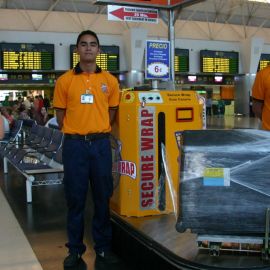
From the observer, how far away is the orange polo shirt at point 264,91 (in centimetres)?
394

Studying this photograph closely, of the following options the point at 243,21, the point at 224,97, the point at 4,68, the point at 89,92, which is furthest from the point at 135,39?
the point at 89,92

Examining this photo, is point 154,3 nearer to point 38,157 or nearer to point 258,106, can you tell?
point 258,106

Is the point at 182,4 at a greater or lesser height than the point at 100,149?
greater

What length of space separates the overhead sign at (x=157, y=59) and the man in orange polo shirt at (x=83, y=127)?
3114mm

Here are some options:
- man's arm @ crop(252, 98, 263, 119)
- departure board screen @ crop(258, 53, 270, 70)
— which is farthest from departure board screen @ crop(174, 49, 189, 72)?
man's arm @ crop(252, 98, 263, 119)

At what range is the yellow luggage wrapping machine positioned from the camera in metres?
4.02

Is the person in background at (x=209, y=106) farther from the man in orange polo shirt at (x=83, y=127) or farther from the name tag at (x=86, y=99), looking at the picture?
the name tag at (x=86, y=99)

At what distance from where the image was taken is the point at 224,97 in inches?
1249

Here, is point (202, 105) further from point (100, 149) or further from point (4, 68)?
point (4, 68)

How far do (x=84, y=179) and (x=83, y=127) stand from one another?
1.34ft

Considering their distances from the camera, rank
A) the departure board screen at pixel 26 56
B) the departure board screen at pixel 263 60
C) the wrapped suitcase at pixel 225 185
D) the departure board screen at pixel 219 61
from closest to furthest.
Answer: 1. the wrapped suitcase at pixel 225 185
2. the departure board screen at pixel 26 56
3. the departure board screen at pixel 219 61
4. the departure board screen at pixel 263 60

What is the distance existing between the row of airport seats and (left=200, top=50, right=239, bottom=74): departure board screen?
1332 cm

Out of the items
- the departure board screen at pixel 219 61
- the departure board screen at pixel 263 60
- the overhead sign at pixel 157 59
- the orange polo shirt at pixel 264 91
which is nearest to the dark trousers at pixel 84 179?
the orange polo shirt at pixel 264 91

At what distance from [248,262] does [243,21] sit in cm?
2441
